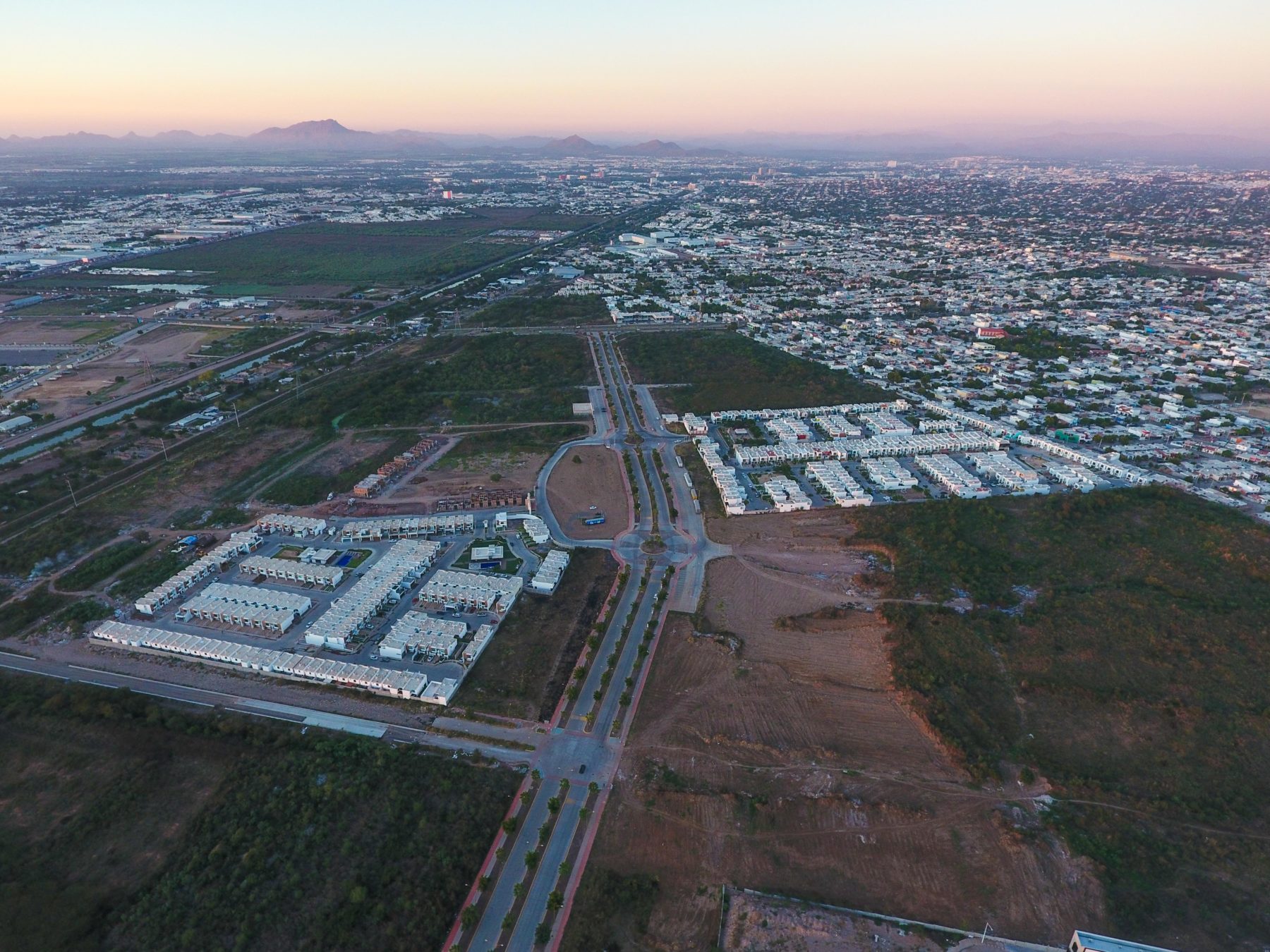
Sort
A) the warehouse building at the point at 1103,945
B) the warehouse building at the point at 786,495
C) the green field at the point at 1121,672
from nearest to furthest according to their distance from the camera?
the warehouse building at the point at 1103,945 → the green field at the point at 1121,672 → the warehouse building at the point at 786,495

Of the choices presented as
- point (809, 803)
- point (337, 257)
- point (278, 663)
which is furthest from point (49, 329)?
point (809, 803)

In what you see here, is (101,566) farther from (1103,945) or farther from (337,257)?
(337,257)

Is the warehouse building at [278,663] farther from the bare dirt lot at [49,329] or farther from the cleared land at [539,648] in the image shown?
the bare dirt lot at [49,329]

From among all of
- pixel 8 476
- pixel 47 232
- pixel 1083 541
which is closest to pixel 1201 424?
pixel 1083 541

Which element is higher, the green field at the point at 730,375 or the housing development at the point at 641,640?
the green field at the point at 730,375

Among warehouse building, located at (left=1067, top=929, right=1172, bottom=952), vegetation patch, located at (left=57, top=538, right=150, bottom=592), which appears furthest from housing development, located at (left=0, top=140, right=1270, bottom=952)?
vegetation patch, located at (left=57, top=538, right=150, bottom=592)

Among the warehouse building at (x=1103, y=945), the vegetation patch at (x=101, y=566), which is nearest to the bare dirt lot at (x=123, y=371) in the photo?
the vegetation patch at (x=101, y=566)

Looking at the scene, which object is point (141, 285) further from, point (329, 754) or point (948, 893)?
point (948, 893)
